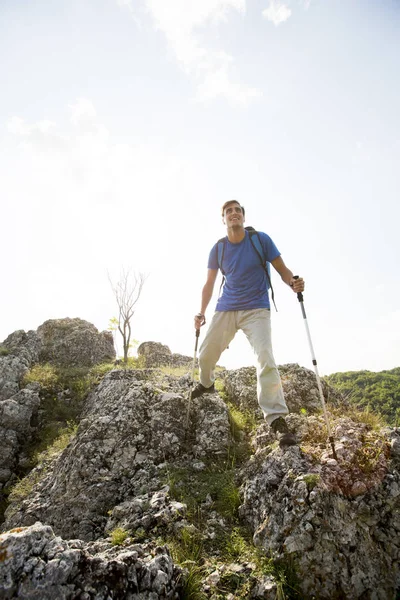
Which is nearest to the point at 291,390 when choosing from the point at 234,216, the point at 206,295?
the point at 206,295

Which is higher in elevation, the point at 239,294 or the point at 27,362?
the point at 27,362

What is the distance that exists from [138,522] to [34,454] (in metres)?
5.16

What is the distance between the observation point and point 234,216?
6.46 m

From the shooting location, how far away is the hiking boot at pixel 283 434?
4.77 metres

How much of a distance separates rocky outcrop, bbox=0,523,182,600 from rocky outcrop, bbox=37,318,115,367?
37.9 ft

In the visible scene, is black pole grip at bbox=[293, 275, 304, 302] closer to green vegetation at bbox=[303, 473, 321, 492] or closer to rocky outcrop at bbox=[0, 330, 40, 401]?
green vegetation at bbox=[303, 473, 321, 492]

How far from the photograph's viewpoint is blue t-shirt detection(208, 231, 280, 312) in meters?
6.08

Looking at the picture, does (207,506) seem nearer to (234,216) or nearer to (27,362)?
(234,216)

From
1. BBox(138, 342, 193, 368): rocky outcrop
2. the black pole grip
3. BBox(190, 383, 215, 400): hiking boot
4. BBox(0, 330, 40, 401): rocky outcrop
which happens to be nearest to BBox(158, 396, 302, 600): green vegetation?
BBox(190, 383, 215, 400): hiking boot

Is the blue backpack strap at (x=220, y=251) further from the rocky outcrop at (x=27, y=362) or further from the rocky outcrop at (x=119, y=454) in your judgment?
the rocky outcrop at (x=27, y=362)

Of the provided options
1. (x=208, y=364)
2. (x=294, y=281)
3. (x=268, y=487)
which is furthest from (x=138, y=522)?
(x=294, y=281)

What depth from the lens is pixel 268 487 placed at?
4395 mm

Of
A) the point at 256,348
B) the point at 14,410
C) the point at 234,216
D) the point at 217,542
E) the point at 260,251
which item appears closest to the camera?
the point at 217,542

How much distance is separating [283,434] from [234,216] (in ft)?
14.0
